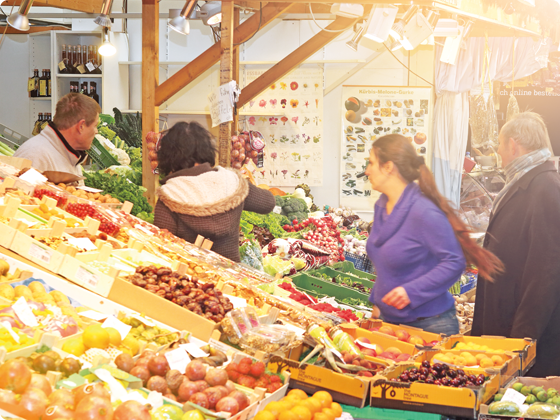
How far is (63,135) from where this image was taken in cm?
411

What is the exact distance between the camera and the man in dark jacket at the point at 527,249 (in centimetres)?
300

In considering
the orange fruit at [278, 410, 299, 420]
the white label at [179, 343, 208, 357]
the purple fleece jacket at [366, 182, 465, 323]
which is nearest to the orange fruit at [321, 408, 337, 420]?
the orange fruit at [278, 410, 299, 420]

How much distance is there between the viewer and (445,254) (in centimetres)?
268

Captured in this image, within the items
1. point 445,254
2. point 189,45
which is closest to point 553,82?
point 189,45

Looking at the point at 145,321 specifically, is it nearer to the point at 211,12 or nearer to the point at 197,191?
the point at 197,191

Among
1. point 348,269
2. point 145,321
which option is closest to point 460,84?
point 348,269

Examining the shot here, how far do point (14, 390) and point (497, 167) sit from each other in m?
7.39

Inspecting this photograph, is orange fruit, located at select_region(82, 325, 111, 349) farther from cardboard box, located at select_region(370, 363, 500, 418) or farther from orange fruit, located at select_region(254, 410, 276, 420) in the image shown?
cardboard box, located at select_region(370, 363, 500, 418)

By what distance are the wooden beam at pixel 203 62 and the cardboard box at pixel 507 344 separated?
281 cm

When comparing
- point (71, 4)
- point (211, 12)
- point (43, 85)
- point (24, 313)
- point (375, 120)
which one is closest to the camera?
point (24, 313)

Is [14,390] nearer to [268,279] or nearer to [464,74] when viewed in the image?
[268,279]

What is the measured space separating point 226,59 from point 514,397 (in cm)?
302

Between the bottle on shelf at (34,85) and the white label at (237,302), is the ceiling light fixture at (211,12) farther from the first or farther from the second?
the bottle on shelf at (34,85)

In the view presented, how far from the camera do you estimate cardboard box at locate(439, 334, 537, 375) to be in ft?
8.47
